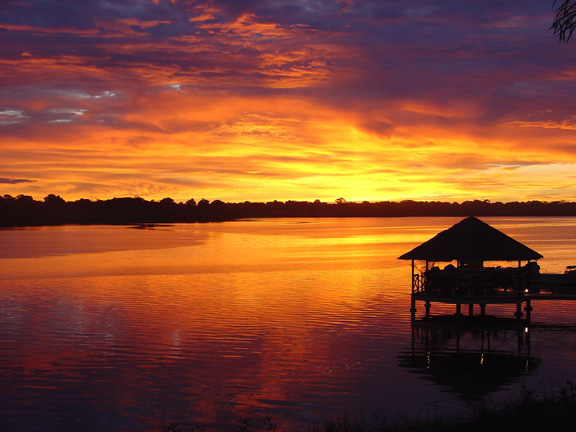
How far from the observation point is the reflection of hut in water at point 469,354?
20.4 m

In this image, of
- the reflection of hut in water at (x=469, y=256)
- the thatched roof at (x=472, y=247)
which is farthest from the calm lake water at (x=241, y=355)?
the thatched roof at (x=472, y=247)

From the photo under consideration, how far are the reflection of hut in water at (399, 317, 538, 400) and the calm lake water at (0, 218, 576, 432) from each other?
8 centimetres

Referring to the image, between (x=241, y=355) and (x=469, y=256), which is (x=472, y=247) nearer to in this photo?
(x=469, y=256)

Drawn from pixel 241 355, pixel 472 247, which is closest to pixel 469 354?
pixel 472 247

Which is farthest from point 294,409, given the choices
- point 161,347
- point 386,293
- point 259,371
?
point 386,293

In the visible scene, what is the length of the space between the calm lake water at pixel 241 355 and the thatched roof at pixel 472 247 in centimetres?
361

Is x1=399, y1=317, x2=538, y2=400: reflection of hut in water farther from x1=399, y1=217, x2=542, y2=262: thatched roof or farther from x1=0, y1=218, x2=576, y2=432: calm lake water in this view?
x1=399, y1=217, x2=542, y2=262: thatched roof

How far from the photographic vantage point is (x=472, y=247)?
92.5 feet

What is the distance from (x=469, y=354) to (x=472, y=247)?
5.71 metres

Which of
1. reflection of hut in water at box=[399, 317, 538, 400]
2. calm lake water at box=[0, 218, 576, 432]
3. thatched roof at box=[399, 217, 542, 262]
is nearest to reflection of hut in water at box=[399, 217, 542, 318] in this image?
thatched roof at box=[399, 217, 542, 262]

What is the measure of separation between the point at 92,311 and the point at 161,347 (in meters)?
10.6

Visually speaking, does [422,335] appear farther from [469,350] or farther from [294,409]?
[294,409]

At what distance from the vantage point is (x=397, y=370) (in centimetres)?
2162

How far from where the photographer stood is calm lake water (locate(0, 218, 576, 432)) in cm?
1747
